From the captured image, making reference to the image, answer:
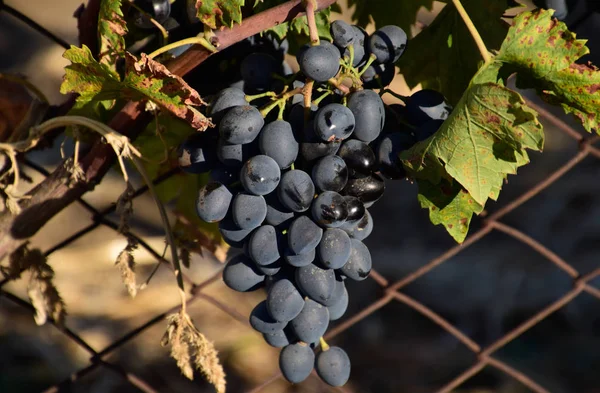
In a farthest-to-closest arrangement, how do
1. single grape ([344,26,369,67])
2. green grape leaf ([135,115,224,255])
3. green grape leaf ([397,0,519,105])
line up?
green grape leaf ([135,115,224,255]) < green grape leaf ([397,0,519,105]) < single grape ([344,26,369,67])

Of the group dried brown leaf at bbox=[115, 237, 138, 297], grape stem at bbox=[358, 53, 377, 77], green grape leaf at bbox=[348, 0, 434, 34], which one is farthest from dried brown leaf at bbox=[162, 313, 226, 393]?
green grape leaf at bbox=[348, 0, 434, 34]

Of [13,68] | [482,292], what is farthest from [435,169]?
[13,68]

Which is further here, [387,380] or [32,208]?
[387,380]

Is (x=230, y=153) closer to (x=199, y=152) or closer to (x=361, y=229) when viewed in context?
(x=199, y=152)

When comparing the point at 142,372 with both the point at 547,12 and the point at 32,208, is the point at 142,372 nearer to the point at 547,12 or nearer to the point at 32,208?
the point at 32,208

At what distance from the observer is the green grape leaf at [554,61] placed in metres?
0.71

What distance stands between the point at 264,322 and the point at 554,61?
43 centimetres

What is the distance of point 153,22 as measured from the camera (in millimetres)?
875

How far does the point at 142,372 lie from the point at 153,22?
1.79 metres

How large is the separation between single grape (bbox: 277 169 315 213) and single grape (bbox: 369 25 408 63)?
0.17 m

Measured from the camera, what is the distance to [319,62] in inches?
27.9

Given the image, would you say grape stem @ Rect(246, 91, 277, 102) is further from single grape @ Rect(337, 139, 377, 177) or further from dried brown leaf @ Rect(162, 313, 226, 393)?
dried brown leaf @ Rect(162, 313, 226, 393)

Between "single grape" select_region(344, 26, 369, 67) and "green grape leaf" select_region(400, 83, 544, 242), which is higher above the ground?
"single grape" select_region(344, 26, 369, 67)

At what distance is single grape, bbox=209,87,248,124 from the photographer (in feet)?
2.48
